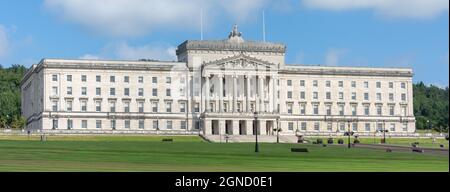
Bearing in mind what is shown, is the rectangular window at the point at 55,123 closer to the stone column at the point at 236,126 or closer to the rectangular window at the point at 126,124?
the rectangular window at the point at 126,124

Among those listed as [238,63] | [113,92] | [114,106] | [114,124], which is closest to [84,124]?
[114,124]

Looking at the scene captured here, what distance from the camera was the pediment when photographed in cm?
15662

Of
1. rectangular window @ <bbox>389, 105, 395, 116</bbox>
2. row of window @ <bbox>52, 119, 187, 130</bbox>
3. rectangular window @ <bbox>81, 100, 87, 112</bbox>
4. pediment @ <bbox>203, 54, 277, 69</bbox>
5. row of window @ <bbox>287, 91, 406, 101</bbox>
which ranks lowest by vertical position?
row of window @ <bbox>52, 119, 187, 130</bbox>

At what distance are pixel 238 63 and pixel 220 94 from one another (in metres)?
6.64

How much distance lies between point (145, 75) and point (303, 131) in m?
31.3

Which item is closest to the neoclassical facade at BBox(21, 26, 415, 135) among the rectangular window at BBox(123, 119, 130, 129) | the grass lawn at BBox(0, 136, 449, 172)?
the rectangular window at BBox(123, 119, 130, 129)

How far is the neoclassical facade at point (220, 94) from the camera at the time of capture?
153 metres

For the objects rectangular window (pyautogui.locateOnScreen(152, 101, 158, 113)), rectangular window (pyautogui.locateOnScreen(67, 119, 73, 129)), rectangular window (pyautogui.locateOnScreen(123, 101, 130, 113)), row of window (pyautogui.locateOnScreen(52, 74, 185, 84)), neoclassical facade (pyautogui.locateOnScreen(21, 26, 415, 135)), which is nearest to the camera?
rectangular window (pyautogui.locateOnScreen(67, 119, 73, 129))

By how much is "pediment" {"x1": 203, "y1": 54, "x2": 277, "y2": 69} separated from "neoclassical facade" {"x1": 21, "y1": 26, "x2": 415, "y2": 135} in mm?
184

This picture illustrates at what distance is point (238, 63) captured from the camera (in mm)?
158000

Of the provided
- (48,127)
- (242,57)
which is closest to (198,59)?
(242,57)

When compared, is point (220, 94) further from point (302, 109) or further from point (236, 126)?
point (302, 109)

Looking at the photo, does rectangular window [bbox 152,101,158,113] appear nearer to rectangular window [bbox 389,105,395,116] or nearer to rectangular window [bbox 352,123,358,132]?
rectangular window [bbox 352,123,358,132]
